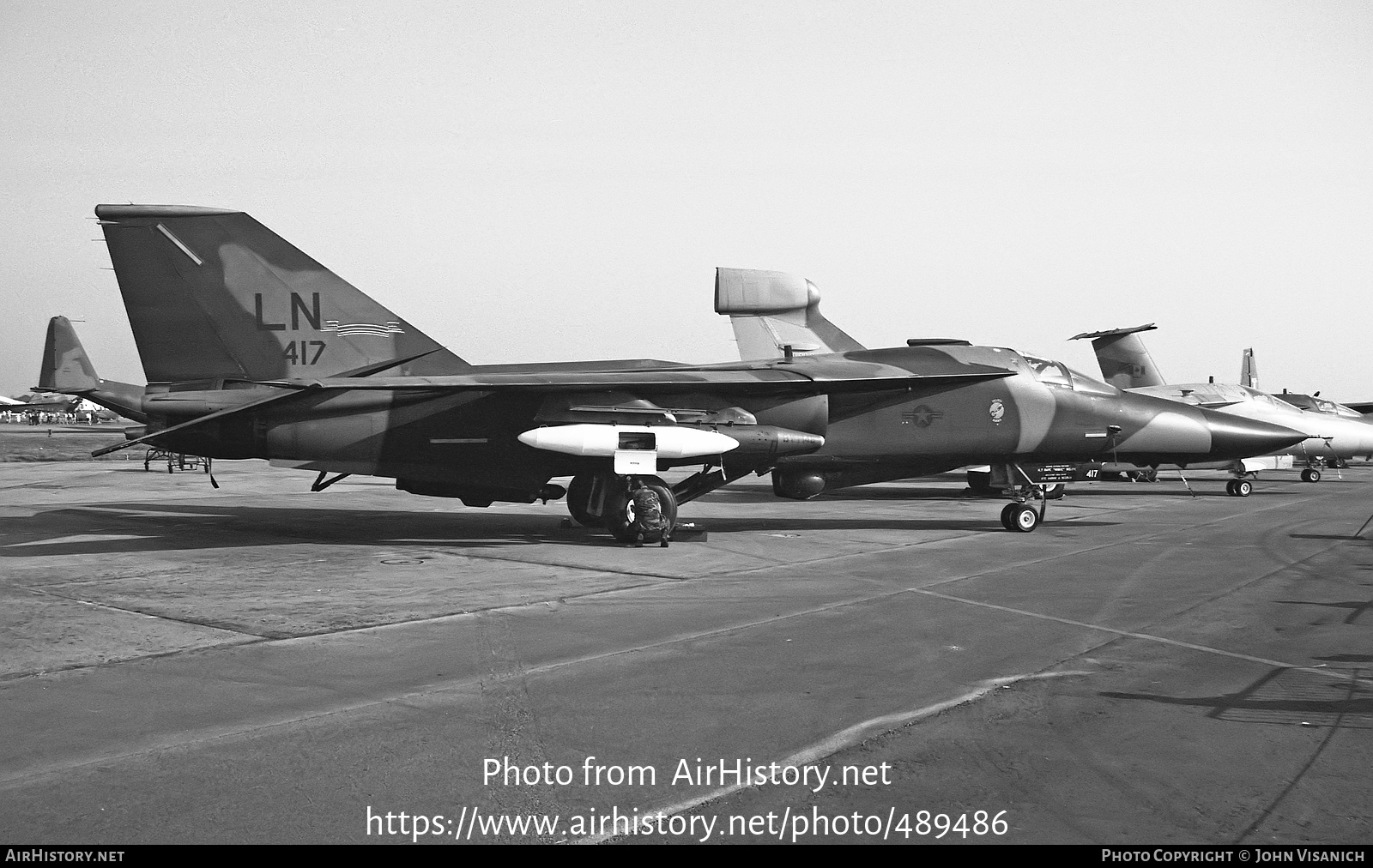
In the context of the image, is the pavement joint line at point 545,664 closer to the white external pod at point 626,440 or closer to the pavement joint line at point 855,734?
the pavement joint line at point 855,734

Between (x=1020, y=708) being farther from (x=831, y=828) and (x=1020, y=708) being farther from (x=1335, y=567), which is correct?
(x=1335, y=567)

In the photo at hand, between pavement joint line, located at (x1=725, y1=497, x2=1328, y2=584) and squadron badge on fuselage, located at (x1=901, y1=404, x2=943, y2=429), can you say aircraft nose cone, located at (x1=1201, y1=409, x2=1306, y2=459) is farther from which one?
squadron badge on fuselage, located at (x1=901, y1=404, x2=943, y2=429)

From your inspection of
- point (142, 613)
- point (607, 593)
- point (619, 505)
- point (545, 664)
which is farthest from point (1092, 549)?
point (142, 613)

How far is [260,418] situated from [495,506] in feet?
24.9

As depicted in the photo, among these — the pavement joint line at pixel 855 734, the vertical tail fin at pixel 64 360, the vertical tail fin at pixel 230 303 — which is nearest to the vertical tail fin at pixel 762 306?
the vertical tail fin at pixel 230 303

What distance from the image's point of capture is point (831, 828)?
150 inches

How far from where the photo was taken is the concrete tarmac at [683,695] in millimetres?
3941

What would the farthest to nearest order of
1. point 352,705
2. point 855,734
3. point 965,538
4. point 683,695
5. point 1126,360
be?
point 1126,360, point 965,538, point 683,695, point 352,705, point 855,734

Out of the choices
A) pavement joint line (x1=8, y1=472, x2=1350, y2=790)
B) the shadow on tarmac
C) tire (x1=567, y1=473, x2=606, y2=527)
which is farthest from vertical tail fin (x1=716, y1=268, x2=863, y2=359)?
pavement joint line (x1=8, y1=472, x2=1350, y2=790)

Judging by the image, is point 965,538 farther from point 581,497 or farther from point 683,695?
point 683,695

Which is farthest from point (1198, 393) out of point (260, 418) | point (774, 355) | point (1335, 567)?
point (260, 418)

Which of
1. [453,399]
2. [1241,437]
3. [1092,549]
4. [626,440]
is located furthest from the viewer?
[1241,437]

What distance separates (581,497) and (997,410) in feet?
20.4

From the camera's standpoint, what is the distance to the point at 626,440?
12.8 m
